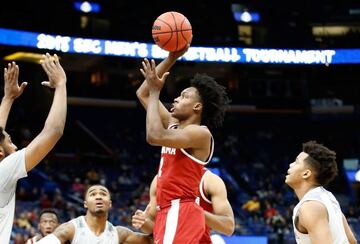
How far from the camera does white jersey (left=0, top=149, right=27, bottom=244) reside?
3842mm

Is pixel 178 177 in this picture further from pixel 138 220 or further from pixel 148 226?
pixel 148 226

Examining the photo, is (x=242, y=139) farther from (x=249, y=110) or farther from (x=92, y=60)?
(x=92, y=60)

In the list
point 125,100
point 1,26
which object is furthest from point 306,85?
point 1,26

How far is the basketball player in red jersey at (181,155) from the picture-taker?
14.8 feet

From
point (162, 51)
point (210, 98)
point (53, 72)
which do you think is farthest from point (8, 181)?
point (162, 51)

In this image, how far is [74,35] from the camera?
21.9 m

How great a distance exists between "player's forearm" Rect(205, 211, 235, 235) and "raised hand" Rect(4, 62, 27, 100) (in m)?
1.59

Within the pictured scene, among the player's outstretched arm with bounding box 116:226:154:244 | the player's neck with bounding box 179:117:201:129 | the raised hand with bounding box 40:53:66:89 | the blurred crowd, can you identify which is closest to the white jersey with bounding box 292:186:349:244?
the player's neck with bounding box 179:117:201:129

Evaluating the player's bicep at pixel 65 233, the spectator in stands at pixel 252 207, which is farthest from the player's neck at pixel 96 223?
the spectator in stands at pixel 252 207

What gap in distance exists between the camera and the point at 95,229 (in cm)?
573

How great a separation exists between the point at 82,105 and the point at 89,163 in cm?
323

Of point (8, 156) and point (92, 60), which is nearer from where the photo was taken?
point (8, 156)

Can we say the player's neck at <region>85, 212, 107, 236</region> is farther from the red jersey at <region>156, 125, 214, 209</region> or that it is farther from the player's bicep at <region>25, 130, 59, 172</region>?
the player's bicep at <region>25, 130, 59, 172</region>

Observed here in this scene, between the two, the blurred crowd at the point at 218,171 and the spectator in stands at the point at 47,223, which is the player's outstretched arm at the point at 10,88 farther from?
the blurred crowd at the point at 218,171
